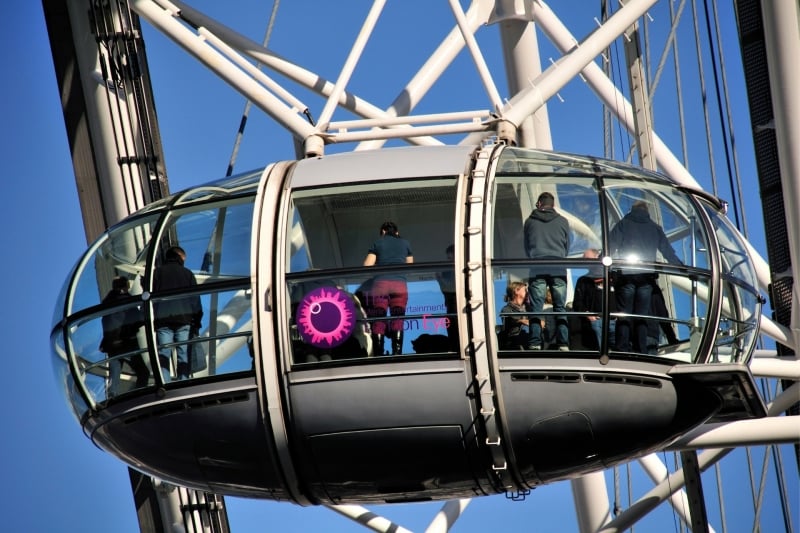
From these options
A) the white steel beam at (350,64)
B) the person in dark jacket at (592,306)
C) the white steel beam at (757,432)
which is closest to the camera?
the person in dark jacket at (592,306)

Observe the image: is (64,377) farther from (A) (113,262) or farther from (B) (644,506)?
(B) (644,506)

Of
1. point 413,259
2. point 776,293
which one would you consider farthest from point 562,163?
point 776,293

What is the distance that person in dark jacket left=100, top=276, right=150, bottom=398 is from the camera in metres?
15.3

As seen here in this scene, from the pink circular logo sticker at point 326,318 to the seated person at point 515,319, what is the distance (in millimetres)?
1245

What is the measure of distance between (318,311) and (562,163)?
8.88 feet

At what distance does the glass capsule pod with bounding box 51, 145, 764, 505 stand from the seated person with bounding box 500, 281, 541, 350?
0.02m

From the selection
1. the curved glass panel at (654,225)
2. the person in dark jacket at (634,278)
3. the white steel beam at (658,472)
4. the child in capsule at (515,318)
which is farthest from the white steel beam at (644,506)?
the child in capsule at (515,318)

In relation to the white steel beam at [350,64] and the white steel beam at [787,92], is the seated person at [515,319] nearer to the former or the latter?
the white steel beam at [350,64]

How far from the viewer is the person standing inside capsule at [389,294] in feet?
47.8

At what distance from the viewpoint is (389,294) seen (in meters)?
14.6

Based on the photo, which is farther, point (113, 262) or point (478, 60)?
point (478, 60)

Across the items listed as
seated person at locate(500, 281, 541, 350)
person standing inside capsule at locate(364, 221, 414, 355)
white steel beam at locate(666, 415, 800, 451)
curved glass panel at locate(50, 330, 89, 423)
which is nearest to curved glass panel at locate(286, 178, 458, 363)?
person standing inside capsule at locate(364, 221, 414, 355)

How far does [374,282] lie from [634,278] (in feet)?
7.06

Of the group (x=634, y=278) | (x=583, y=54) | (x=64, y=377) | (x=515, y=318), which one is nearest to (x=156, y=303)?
(x=64, y=377)
